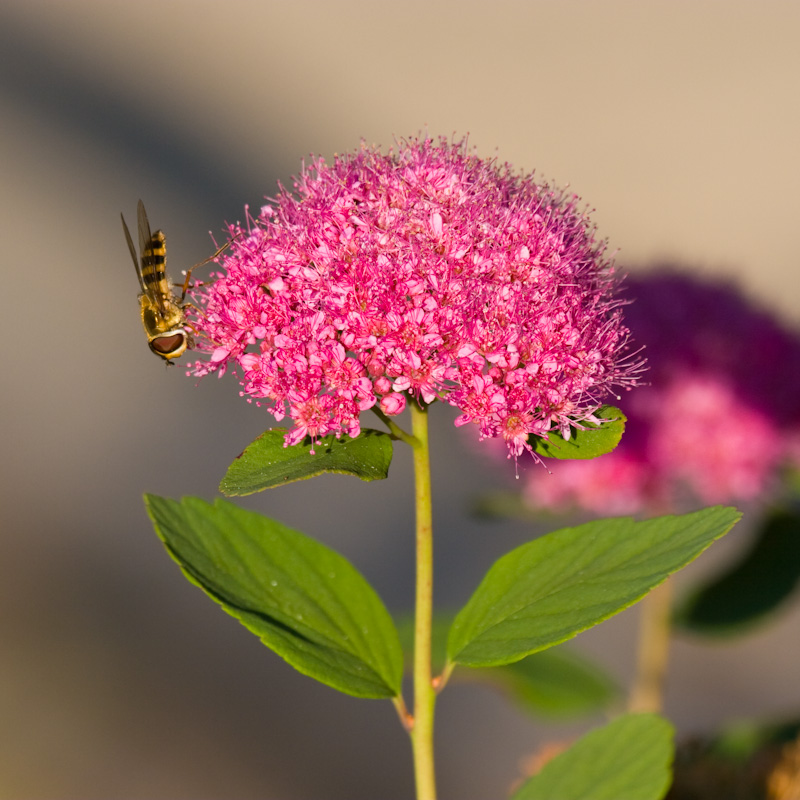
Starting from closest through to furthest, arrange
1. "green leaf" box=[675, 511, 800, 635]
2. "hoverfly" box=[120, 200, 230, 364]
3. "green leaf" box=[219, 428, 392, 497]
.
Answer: "green leaf" box=[219, 428, 392, 497] < "hoverfly" box=[120, 200, 230, 364] < "green leaf" box=[675, 511, 800, 635]

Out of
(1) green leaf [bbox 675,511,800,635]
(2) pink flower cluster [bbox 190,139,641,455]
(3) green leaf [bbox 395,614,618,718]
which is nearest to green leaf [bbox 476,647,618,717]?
(3) green leaf [bbox 395,614,618,718]

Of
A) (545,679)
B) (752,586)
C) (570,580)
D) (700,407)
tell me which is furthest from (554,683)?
(570,580)

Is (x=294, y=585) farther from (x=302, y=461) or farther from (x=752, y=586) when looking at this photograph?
(x=752, y=586)

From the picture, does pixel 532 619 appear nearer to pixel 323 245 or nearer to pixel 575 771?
pixel 575 771

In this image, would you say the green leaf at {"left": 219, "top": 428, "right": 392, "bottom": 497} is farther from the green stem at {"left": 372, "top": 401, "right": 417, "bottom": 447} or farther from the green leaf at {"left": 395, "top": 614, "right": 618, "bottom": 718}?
the green leaf at {"left": 395, "top": 614, "right": 618, "bottom": 718}

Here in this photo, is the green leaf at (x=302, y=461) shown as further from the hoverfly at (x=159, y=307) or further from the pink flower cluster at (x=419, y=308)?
the hoverfly at (x=159, y=307)

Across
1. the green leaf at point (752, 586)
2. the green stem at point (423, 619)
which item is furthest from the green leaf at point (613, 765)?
the green leaf at point (752, 586)
